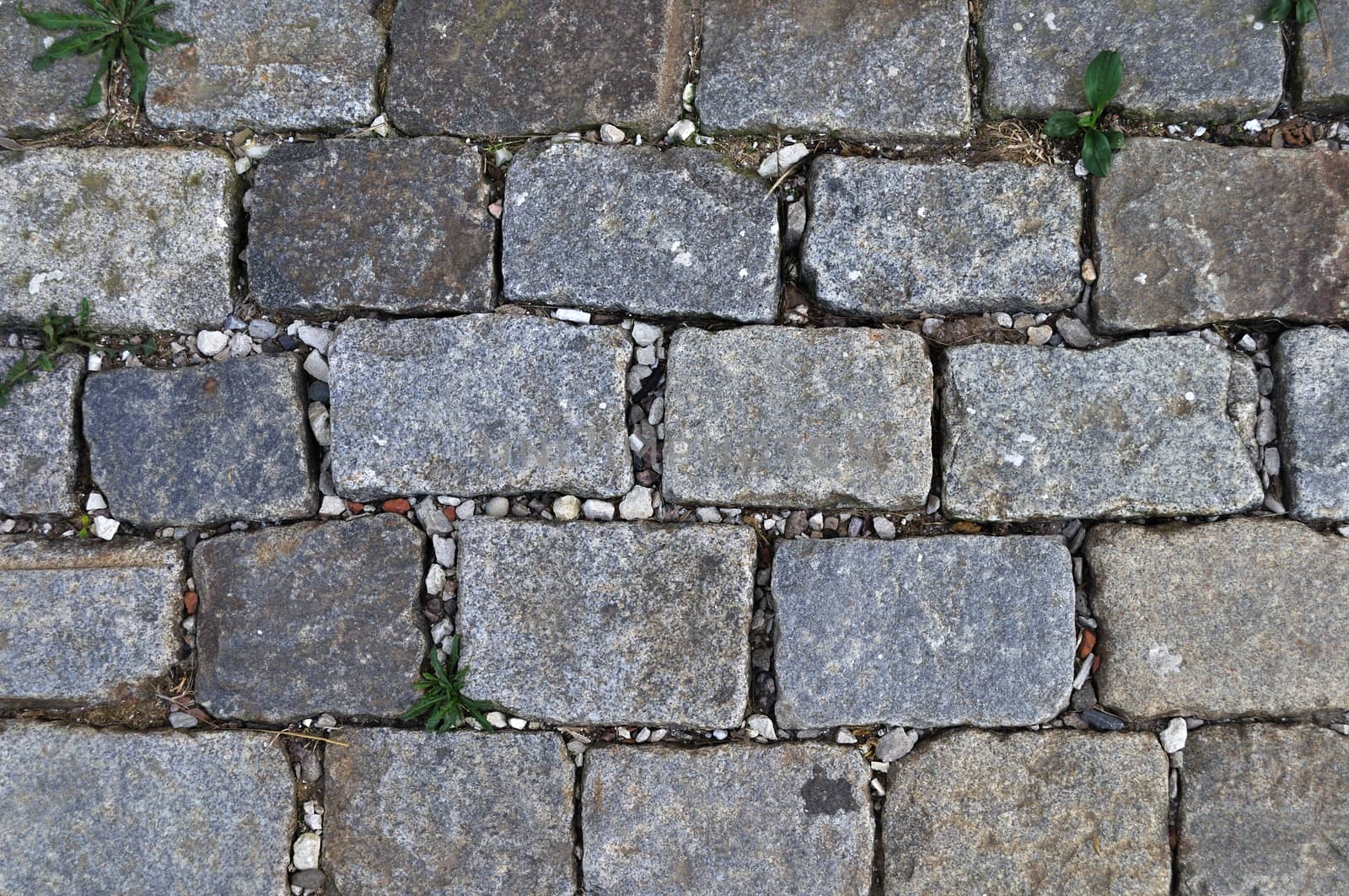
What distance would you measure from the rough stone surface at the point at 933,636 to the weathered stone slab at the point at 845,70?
1.11 meters

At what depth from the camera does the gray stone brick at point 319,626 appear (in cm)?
219

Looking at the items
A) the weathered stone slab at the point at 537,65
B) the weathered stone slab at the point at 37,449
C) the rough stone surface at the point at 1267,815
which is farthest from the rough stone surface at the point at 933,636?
the weathered stone slab at the point at 37,449

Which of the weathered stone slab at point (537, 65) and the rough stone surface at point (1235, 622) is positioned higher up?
the weathered stone slab at point (537, 65)

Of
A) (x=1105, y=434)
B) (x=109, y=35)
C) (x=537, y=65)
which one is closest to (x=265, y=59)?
(x=109, y=35)

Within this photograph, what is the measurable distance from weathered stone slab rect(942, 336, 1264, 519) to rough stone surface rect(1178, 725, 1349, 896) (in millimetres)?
612

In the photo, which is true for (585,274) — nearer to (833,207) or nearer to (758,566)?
(833,207)

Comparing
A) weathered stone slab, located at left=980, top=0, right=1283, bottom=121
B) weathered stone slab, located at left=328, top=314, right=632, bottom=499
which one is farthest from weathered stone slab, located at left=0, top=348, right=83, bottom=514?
weathered stone slab, located at left=980, top=0, right=1283, bottom=121

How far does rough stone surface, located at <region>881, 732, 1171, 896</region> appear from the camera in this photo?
2.13 m

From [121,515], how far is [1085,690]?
256 cm

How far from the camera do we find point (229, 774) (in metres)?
2.19

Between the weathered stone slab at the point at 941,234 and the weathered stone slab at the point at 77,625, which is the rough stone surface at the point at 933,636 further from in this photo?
the weathered stone slab at the point at 77,625

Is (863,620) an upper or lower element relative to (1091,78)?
lower

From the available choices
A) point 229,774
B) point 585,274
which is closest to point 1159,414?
point 585,274

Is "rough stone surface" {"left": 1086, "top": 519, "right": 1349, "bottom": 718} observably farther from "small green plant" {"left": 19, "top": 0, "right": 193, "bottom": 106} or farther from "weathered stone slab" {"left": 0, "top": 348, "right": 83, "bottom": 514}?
"small green plant" {"left": 19, "top": 0, "right": 193, "bottom": 106}
